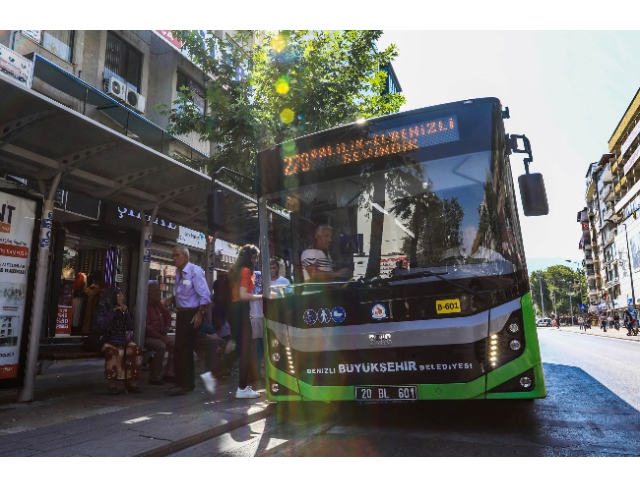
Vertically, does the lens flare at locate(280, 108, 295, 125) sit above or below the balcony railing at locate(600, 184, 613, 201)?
below

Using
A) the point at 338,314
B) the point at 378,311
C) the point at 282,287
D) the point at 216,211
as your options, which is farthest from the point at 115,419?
the point at 378,311

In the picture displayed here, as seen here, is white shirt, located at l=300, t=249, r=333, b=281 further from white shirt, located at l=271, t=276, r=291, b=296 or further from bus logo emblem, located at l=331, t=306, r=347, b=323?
bus logo emblem, located at l=331, t=306, r=347, b=323

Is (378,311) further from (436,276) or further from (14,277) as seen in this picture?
(14,277)

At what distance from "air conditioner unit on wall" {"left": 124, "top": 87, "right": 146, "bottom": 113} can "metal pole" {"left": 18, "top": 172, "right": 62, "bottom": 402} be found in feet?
37.4

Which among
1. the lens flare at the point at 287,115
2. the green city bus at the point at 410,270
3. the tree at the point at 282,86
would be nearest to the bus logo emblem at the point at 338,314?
the green city bus at the point at 410,270

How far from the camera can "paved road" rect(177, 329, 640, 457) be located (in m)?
4.16

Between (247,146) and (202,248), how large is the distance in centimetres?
753

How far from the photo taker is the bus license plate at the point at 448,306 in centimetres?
464

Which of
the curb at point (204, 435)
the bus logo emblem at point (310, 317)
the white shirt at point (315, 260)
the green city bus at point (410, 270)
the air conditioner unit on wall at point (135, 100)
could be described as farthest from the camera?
the air conditioner unit on wall at point (135, 100)

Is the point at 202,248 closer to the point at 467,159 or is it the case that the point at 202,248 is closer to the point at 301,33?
the point at 301,33

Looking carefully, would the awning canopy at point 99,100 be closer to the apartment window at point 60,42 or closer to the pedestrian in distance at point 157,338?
the apartment window at point 60,42

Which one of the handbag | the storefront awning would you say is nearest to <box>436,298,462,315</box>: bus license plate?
the storefront awning

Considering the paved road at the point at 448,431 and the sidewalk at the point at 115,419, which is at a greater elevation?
the sidewalk at the point at 115,419

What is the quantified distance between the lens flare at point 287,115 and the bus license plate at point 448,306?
8.87 metres
